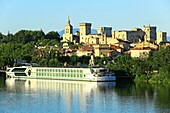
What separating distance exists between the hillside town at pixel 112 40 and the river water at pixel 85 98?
18.6 meters

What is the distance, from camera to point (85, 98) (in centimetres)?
2664

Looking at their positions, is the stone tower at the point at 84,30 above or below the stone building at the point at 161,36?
above

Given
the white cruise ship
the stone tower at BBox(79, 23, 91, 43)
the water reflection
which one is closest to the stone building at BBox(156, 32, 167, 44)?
the stone tower at BBox(79, 23, 91, 43)

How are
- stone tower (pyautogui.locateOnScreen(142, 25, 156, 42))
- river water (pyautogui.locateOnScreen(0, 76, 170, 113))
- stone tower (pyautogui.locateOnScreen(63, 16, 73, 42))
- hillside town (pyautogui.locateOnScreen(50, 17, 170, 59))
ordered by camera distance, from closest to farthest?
river water (pyautogui.locateOnScreen(0, 76, 170, 113)) → hillside town (pyautogui.locateOnScreen(50, 17, 170, 59)) → stone tower (pyautogui.locateOnScreen(142, 25, 156, 42)) → stone tower (pyautogui.locateOnScreen(63, 16, 73, 42))

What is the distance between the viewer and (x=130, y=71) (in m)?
37.3

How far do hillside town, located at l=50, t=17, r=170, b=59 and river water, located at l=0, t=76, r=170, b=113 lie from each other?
18592 millimetres

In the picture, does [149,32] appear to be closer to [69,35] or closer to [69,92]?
[69,35]

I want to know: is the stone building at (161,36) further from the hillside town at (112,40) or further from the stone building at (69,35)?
the stone building at (69,35)

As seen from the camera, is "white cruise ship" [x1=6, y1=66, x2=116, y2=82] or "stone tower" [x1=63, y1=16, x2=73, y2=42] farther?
"stone tower" [x1=63, y1=16, x2=73, y2=42]

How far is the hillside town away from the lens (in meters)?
53.7

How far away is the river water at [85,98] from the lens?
75.7 feet

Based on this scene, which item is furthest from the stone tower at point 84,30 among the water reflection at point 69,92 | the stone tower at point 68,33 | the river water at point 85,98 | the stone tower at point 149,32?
the river water at point 85,98

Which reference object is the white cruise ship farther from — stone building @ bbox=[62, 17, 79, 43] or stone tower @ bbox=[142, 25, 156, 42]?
stone building @ bbox=[62, 17, 79, 43]

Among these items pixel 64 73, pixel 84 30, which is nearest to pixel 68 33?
pixel 84 30
